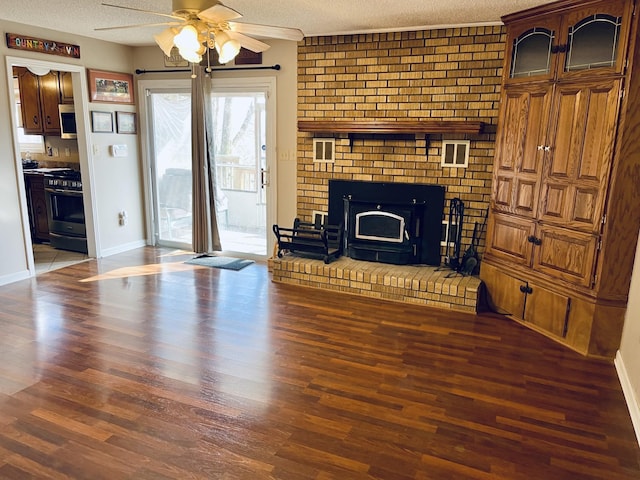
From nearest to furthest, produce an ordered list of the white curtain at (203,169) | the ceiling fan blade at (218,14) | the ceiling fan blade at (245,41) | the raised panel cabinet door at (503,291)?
the ceiling fan blade at (218,14)
the ceiling fan blade at (245,41)
the raised panel cabinet door at (503,291)
the white curtain at (203,169)

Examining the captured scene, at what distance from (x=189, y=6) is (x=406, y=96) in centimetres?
256

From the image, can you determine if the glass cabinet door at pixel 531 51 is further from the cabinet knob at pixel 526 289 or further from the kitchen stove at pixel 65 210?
the kitchen stove at pixel 65 210

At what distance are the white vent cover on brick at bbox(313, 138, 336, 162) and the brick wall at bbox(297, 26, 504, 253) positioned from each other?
6cm

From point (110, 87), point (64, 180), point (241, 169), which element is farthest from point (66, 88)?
point (241, 169)

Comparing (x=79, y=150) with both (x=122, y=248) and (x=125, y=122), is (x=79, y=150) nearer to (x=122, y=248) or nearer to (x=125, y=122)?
(x=125, y=122)

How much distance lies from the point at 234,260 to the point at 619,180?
12.7ft

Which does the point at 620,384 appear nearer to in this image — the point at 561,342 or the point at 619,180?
the point at 561,342

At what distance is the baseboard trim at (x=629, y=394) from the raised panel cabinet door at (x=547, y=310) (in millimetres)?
403

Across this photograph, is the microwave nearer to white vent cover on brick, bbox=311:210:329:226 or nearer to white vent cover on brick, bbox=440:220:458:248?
white vent cover on brick, bbox=311:210:329:226

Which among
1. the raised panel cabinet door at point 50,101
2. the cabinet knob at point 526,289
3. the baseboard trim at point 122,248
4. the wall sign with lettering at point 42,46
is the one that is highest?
the wall sign with lettering at point 42,46

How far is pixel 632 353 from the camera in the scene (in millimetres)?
2816

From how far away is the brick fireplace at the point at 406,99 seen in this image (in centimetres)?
422

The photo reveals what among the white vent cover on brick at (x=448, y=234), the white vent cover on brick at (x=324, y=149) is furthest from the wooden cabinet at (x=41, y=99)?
the white vent cover on brick at (x=448, y=234)

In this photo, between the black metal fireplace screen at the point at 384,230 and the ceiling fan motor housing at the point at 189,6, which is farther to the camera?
the black metal fireplace screen at the point at 384,230
